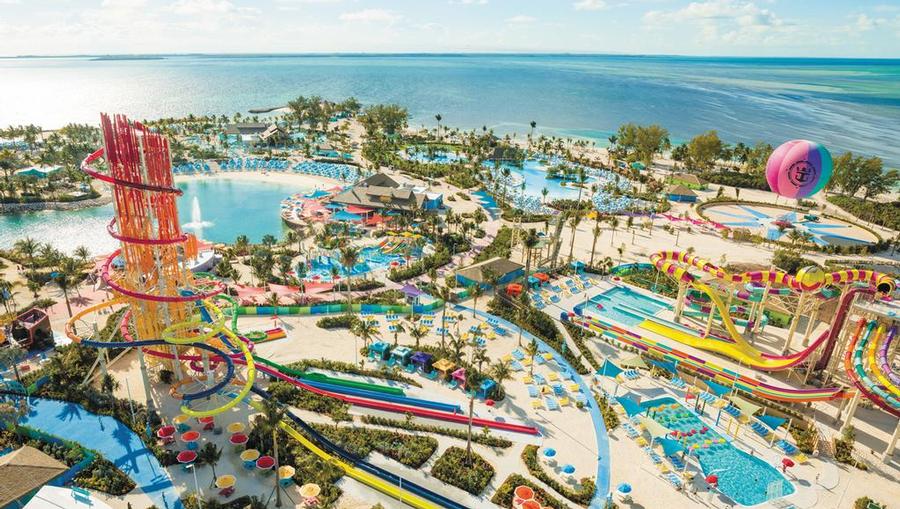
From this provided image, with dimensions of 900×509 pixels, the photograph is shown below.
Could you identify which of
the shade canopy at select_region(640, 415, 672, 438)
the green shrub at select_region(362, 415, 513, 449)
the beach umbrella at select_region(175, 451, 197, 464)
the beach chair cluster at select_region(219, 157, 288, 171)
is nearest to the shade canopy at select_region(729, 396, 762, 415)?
the shade canopy at select_region(640, 415, 672, 438)

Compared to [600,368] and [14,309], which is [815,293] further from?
[14,309]

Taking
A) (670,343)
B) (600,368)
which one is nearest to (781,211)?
(670,343)

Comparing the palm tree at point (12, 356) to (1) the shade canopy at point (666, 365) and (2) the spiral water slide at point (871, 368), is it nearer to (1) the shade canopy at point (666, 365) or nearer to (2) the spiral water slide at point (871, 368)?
(1) the shade canopy at point (666, 365)

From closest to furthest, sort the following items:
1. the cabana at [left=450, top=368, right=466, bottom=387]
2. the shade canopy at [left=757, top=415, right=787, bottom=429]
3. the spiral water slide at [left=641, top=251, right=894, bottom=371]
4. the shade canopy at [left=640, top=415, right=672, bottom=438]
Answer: the shade canopy at [left=640, top=415, right=672, bottom=438] → the shade canopy at [left=757, top=415, right=787, bottom=429] → the cabana at [left=450, top=368, right=466, bottom=387] → the spiral water slide at [left=641, top=251, right=894, bottom=371]

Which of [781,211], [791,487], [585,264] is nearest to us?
[791,487]

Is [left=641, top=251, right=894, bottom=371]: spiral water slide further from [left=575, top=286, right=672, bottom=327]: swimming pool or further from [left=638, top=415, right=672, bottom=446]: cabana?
[left=638, top=415, right=672, bottom=446]: cabana

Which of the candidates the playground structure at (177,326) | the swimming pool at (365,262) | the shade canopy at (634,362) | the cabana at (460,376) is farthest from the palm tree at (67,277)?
the shade canopy at (634,362)

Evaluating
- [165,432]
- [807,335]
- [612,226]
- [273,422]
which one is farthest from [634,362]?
[612,226]
